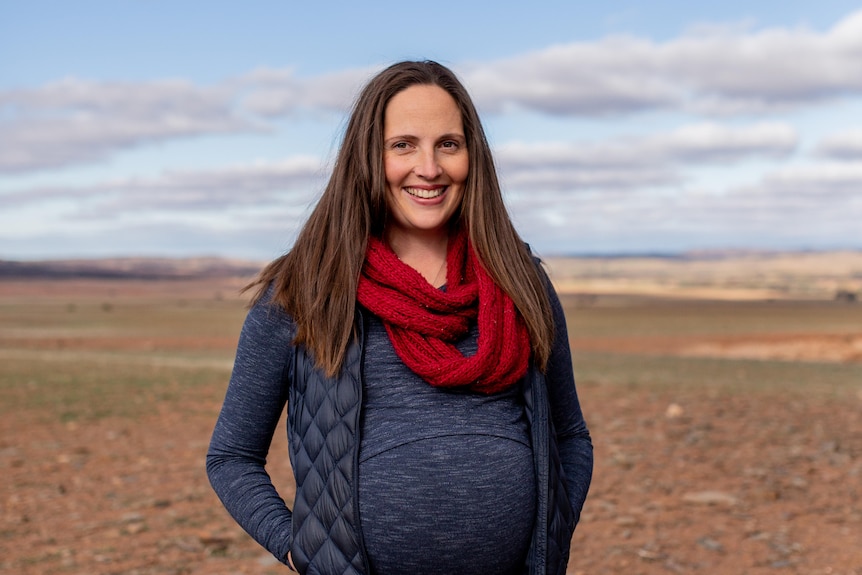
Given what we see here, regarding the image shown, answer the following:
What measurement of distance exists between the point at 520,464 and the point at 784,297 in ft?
246

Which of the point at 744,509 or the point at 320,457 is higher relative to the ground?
the point at 320,457

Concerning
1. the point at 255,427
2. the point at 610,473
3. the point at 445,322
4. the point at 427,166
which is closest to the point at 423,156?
the point at 427,166

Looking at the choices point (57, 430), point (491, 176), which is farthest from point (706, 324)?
point (491, 176)

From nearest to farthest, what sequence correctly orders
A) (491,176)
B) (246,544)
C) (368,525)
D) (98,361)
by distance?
(368,525)
(491,176)
(246,544)
(98,361)

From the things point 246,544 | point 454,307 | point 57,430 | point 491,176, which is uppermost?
point 491,176

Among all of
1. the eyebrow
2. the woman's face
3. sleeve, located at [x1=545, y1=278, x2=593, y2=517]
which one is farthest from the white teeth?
sleeve, located at [x1=545, y1=278, x2=593, y2=517]

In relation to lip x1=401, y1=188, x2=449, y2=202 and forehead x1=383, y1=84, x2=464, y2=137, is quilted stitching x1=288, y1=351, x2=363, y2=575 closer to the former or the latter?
lip x1=401, y1=188, x2=449, y2=202

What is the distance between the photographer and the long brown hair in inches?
95.7

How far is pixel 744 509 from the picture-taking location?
6461mm

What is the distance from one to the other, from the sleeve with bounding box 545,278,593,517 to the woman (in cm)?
2

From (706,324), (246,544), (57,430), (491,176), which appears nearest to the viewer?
(491,176)

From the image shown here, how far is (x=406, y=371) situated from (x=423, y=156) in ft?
1.92

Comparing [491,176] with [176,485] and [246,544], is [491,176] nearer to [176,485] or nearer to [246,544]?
[246,544]

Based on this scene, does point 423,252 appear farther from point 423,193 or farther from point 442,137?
point 442,137
